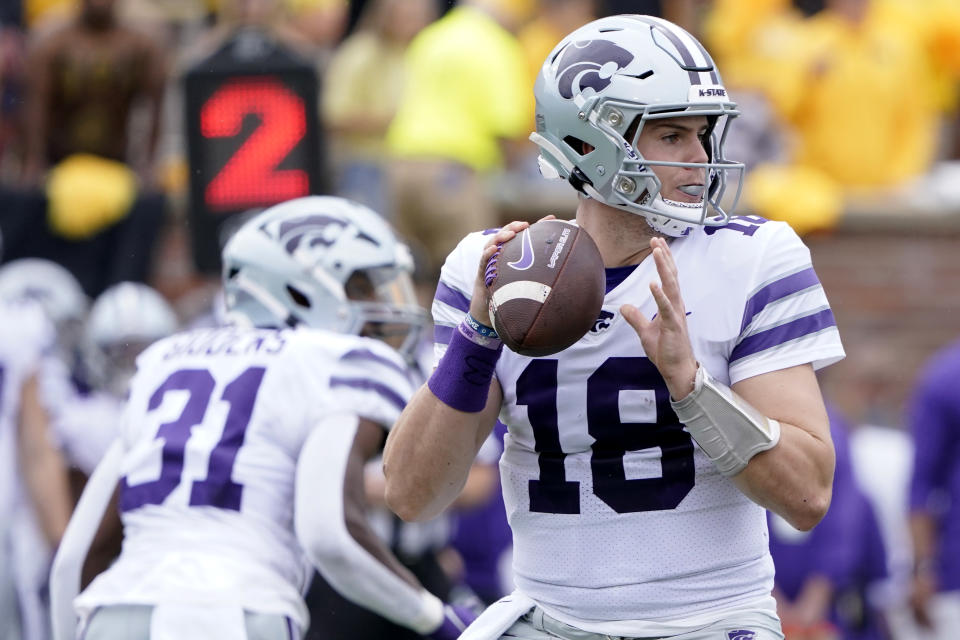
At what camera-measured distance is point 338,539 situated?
399 cm

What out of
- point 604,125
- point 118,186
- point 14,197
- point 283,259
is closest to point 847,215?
point 118,186

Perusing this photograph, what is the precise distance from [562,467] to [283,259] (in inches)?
54.2

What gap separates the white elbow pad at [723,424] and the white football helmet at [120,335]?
5.57 m

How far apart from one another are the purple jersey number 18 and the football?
1.16 metres

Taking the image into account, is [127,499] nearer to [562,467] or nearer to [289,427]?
[289,427]

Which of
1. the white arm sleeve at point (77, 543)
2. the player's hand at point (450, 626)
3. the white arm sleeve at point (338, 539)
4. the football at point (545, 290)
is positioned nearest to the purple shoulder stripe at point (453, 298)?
the football at point (545, 290)

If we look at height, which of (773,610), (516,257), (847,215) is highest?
(516,257)

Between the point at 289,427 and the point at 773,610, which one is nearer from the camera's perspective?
the point at 773,610

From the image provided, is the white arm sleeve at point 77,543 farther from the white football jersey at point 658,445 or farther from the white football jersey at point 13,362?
the white football jersey at point 13,362

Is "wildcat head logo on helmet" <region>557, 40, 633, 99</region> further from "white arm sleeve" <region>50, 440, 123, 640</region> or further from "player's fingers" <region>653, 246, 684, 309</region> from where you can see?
"white arm sleeve" <region>50, 440, 123, 640</region>

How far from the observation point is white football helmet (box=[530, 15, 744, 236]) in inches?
132

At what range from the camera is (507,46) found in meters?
9.37

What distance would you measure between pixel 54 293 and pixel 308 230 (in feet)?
16.1

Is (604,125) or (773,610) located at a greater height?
(604,125)
